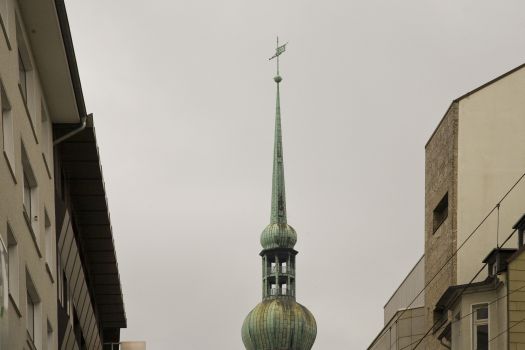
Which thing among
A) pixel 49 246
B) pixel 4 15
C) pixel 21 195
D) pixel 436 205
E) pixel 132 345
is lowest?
pixel 21 195

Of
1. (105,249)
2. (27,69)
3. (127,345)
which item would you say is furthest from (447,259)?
(27,69)

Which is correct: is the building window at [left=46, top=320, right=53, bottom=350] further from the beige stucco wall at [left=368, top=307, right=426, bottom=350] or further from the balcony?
the balcony

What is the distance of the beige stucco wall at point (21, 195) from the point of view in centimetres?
3797

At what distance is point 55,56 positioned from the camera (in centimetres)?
4359

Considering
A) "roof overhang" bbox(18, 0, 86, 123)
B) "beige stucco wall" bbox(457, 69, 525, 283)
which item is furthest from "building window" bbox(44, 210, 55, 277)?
"beige stucco wall" bbox(457, 69, 525, 283)

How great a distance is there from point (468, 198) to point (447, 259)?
1.94m

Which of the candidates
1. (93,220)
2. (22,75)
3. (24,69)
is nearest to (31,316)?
(22,75)

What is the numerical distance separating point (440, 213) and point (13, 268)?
1084 inches

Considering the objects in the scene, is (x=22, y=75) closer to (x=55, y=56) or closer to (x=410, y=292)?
(x=55, y=56)

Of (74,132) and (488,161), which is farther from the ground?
(488,161)

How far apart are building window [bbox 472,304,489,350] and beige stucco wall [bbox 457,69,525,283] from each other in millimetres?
4518

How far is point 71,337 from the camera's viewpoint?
54.6m

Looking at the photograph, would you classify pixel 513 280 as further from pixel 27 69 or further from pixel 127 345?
pixel 127 345

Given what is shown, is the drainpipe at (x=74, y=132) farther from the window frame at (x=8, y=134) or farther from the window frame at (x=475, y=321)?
the window frame at (x=475, y=321)
